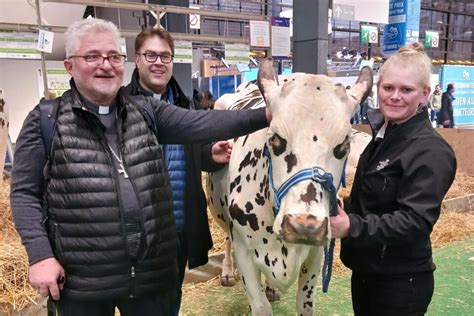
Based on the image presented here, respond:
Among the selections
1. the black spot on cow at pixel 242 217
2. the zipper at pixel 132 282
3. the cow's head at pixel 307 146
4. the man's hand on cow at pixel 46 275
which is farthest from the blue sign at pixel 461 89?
the man's hand on cow at pixel 46 275

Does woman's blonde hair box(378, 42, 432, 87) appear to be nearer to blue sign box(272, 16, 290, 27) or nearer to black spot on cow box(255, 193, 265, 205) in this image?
black spot on cow box(255, 193, 265, 205)

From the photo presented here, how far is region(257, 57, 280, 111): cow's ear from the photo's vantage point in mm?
1827

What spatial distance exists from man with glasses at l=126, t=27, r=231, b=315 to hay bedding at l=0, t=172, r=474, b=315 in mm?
1195

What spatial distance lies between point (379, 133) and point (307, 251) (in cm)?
72

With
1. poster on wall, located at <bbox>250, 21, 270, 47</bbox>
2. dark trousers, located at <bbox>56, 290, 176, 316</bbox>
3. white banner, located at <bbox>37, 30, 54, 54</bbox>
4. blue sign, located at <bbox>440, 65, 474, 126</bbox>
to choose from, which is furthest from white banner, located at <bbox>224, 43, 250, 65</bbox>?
blue sign, located at <bbox>440, 65, 474, 126</bbox>

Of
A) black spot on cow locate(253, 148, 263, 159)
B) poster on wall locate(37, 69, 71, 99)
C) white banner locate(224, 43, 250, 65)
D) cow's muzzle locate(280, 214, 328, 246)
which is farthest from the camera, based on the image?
white banner locate(224, 43, 250, 65)

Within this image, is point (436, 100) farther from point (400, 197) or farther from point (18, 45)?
point (400, 197)

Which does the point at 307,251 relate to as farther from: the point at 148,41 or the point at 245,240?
the point at 148,41

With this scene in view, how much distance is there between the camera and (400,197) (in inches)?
67.4

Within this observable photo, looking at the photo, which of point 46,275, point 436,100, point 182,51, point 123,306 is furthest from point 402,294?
point 436,100

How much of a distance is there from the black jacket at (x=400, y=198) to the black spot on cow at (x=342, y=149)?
20cm

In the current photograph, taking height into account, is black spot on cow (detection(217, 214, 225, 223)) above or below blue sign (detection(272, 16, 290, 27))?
below

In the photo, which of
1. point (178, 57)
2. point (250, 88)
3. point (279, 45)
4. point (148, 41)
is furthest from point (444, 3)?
point (148, 41)

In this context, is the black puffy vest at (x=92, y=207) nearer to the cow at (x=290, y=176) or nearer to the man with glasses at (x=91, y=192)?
the man with glasses at (x=91, y=192)
